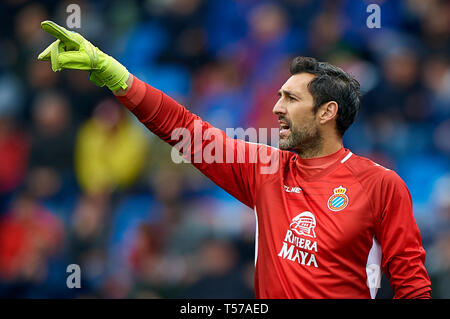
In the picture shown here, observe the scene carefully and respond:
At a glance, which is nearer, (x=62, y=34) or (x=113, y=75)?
(x=62, y=34)

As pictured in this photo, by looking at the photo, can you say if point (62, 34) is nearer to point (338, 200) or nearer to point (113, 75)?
point (113, 75)

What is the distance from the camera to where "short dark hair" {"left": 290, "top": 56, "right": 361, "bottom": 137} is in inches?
146

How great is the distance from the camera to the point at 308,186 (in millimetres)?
3584

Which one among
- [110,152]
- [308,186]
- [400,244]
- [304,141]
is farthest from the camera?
[110,152]

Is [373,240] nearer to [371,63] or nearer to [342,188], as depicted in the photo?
[342,188]

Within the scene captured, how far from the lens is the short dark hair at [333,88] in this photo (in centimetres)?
370

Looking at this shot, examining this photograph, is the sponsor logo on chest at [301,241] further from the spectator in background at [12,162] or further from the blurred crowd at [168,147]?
the spectator in background at [12,162]

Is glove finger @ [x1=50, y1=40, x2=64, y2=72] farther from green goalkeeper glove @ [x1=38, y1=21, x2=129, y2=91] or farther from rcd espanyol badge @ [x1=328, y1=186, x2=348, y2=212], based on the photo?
rcd espanyol badge @ [x1=328, y1=186, x2=348, y2=212]

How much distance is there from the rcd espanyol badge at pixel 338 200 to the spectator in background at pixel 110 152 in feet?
14.2

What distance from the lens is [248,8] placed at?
8.30m

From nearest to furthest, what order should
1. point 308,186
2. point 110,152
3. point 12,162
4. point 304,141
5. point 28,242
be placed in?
point 308,186 → point 304,141 → point 28,242 → point 110,152 → point 12,162

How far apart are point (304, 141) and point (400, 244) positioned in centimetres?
76

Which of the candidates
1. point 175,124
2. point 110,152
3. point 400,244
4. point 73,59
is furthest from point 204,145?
point 110,152

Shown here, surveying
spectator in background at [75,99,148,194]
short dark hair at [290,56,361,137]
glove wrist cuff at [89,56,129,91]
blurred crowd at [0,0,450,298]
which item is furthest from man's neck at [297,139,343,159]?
spectator in background at [75,99,148,194]
